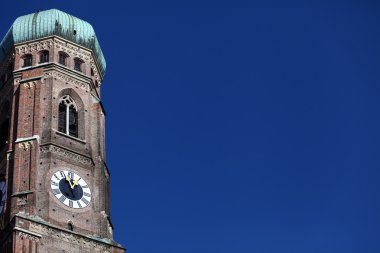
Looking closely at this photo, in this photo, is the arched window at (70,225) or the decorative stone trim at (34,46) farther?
the decorative stone trim at (34,46)

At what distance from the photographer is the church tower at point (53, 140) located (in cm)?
5388

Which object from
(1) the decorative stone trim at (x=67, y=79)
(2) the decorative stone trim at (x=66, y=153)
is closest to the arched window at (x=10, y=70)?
(1) the decorative stone trim at (x=67, y=79)

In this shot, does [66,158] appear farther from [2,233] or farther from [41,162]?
[2,233]

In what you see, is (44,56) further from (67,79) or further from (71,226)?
(71,226)

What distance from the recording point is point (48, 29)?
210 feet

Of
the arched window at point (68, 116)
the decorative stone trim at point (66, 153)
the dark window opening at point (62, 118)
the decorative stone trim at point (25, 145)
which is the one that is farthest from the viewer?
the arched window at point (68, 116)

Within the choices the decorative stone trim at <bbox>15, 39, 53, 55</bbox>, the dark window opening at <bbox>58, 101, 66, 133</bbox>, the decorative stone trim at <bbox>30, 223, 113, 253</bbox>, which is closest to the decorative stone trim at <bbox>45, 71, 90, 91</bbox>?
the dark window opening at <bbox>58, 101, 66, 133</bbox>

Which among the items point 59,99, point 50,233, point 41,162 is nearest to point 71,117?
point 59,99

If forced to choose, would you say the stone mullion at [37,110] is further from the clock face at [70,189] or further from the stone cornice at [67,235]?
the stone cornice at [67,235]

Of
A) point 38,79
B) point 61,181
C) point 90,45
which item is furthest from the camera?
point 90,45

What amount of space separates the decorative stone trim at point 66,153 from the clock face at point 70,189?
1202 mm

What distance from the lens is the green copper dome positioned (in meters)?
64.0

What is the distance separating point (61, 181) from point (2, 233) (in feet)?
15.7

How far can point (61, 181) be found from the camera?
56.1m
